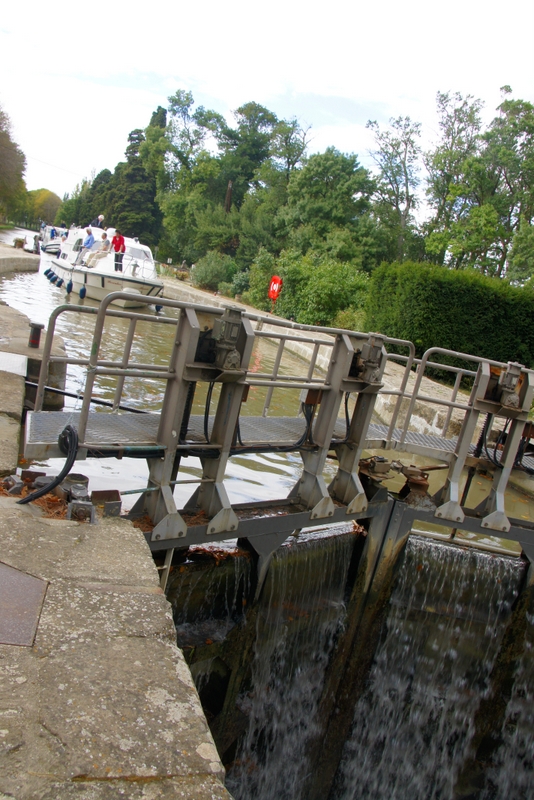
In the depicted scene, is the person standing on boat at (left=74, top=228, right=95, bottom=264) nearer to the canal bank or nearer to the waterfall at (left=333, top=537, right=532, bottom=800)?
the waterfall at (left=333, top=537, right=532, bottom=800)

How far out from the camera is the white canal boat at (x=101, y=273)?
23828 millimetres

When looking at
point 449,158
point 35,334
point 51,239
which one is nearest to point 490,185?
point 449,158

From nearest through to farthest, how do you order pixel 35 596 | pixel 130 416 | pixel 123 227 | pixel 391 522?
pixel 35 596
pixel 130 416
pixel 391 522
pixel 123 227

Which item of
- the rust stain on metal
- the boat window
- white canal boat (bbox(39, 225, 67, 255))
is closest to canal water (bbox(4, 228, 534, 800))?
the rust stain on metal

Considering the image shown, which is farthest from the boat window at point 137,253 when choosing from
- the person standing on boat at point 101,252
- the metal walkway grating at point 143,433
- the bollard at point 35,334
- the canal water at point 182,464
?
the metal walkway grating at point 143,433

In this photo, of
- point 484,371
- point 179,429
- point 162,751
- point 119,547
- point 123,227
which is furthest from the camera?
point 123,227

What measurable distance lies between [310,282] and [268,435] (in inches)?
902

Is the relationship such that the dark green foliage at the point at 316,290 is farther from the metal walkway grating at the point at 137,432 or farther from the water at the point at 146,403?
the metal walkway grating at the point at 137,432

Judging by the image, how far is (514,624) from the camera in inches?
267

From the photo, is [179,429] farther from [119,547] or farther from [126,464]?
[126,464]

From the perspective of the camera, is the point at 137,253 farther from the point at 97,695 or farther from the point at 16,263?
the point at 97,695

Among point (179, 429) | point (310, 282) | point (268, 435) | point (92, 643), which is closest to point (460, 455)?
point (268, 435)

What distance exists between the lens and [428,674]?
6820 mm

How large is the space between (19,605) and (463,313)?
1796 cm
